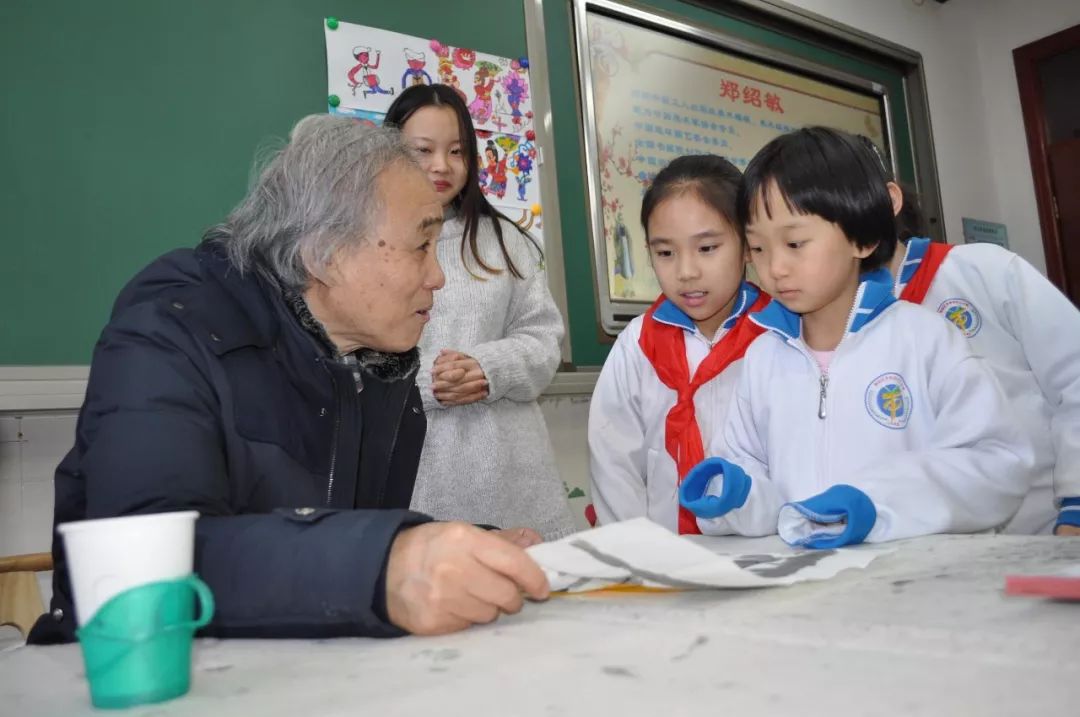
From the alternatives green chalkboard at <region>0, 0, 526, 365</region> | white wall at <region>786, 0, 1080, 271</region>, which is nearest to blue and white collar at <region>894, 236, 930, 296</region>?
green chalkboard at <region>0, 0, 526, 365</region>

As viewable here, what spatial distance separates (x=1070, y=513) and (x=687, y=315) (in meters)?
0.81

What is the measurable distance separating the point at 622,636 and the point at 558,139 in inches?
90.3

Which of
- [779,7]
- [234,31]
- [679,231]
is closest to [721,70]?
[779,7]

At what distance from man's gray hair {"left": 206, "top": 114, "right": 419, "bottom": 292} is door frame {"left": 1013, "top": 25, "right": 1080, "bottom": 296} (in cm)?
419

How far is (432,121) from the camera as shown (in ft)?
6.23

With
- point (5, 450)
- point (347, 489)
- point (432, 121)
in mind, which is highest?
point (432, 121)

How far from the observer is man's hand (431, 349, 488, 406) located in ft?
5.65

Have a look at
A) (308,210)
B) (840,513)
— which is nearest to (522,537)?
(840,513)

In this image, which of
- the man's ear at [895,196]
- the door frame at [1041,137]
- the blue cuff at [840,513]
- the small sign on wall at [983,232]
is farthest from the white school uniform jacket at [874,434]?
the door frame at [1041,137]

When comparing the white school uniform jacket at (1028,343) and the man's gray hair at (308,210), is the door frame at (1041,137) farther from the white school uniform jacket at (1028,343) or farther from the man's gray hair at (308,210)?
the man's gray hair at (308,210)

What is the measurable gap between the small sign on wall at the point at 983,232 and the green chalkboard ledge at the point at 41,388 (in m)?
3.98

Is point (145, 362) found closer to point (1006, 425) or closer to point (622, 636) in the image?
point (622, 636)

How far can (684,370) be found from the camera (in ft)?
6.03

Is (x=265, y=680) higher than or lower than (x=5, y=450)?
lower
